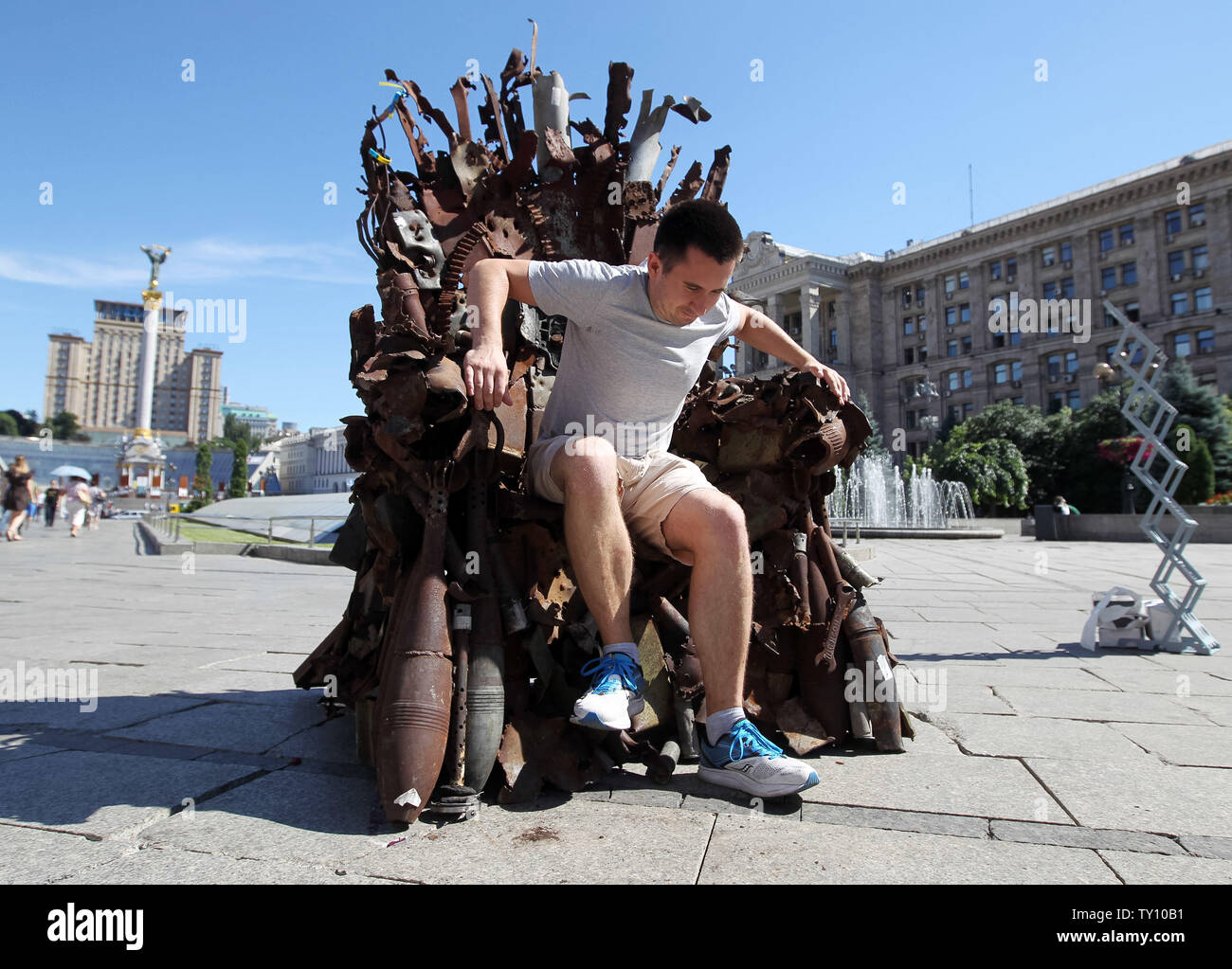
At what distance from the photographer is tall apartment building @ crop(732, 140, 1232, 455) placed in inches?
1811

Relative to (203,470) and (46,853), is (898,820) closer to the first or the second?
(46,853)

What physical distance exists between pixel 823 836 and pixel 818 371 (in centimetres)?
139

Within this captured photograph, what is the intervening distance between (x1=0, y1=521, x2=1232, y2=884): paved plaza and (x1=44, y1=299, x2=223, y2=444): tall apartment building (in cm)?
14709

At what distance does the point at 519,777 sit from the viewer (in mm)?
1938

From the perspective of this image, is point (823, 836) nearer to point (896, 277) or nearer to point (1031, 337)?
point (1031, 337)

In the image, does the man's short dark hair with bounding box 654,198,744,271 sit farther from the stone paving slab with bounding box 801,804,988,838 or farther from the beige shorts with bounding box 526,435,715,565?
the stone paving slab with bounding box 801,804,988,838

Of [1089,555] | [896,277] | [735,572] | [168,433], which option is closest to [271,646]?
[735,572]

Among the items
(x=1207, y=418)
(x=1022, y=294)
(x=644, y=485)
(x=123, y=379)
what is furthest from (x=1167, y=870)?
(x=123, y=379)

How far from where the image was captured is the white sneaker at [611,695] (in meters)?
1.85

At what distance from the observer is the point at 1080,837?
1709mm

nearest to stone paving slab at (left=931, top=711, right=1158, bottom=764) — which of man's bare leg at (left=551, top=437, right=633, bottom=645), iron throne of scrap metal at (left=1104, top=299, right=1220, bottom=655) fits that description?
man's bare leg at (left=551, top=437, right=633, bottom=645)

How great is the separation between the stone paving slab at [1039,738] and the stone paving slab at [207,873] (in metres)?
1.98
